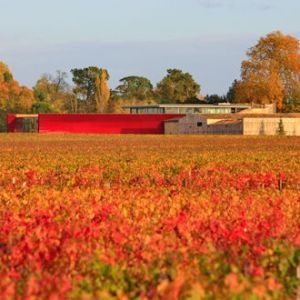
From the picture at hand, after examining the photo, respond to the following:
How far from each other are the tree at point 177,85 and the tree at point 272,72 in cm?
5472

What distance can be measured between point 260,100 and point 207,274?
308 ft

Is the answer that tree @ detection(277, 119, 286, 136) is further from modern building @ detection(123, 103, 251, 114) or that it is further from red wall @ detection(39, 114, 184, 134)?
modern building @ detection(123, 103, 251, 114)

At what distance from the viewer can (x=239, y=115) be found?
9112 cm

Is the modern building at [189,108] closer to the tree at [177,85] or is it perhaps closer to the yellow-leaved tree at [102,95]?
the yellow-leaved tree at [102,95]

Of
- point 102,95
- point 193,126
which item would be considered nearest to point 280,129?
point 193,126

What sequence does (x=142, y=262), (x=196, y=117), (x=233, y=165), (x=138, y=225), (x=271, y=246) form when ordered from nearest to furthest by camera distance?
(x=142, y=262)
(x=271, y=246)
(x=138, y=225)
(x=233, y=165)
(x=196, y=117)

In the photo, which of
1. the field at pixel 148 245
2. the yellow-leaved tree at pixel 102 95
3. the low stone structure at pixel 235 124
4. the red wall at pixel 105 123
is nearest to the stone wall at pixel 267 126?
the low stone structure at pixel 235 124

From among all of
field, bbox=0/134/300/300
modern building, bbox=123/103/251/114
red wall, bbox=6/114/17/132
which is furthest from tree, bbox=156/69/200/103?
field, bbox=0/134/300/300

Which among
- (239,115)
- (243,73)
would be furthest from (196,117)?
(243,73)

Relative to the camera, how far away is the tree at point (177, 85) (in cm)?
15875

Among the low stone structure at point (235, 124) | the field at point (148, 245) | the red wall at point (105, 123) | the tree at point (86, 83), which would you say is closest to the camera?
the field at point (148, 245)

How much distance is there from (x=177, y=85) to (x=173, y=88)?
1.63 m

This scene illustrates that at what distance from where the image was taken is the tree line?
327ft

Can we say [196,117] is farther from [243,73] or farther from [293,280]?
[293,280]
